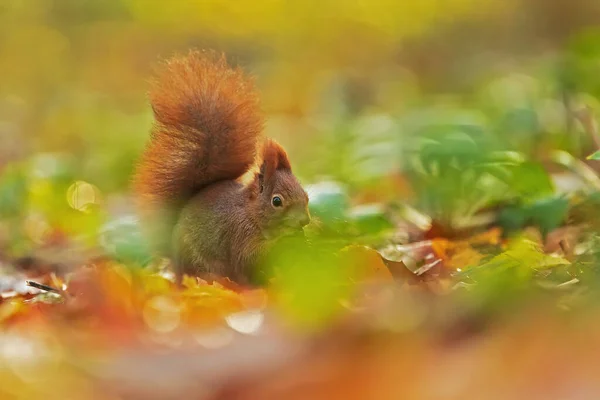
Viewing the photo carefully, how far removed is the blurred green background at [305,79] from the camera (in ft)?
9.27

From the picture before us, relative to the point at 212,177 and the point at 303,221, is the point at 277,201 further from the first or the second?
the point at 212,177

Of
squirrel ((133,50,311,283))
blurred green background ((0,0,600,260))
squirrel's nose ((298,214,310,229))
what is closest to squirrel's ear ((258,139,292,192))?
squirrel ((133,50,311,283))

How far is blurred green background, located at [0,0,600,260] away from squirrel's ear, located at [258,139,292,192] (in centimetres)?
59

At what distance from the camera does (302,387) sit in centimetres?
59

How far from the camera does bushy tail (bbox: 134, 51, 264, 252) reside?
1.90m

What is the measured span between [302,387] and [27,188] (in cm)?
230

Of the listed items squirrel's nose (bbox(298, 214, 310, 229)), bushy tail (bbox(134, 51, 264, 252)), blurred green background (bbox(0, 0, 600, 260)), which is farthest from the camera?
blurred green background (bbox(0, 0, 600, 260))

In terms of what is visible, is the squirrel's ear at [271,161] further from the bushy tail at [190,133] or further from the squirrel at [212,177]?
the bushy tail at [190,133]

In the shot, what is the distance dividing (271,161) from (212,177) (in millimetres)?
216

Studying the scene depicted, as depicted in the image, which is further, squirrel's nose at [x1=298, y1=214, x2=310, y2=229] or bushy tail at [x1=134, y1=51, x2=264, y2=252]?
bushy tail at [x1=134, y1=51, x2=264, y2=252]

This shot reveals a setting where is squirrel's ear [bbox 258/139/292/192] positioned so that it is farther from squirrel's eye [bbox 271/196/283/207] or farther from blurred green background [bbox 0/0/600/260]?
blurred green background [bbox 0/0/600/260]

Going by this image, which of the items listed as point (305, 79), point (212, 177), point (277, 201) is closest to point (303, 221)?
point (277, 201)

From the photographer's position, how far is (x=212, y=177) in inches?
76.9

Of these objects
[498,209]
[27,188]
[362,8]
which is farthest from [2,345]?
[362,8]
